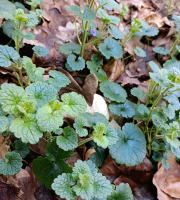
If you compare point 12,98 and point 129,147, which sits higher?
point 12,98

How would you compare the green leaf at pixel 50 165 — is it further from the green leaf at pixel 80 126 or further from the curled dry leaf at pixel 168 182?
the curled dry leaf at pixel 168 182

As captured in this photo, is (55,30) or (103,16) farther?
(55,30)

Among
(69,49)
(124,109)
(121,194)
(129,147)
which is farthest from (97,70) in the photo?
(121,194)

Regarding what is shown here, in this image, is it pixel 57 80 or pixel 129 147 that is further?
pixel 129 147

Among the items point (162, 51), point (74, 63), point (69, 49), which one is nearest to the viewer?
point (74, 63)

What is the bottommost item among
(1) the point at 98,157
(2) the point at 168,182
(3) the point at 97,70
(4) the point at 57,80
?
(2) the point at 168,182

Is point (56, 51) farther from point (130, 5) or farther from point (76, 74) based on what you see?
point (130, 5)

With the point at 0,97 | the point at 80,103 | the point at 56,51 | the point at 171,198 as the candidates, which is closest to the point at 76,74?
the point at 56,51

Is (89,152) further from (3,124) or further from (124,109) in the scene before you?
(3,124)
